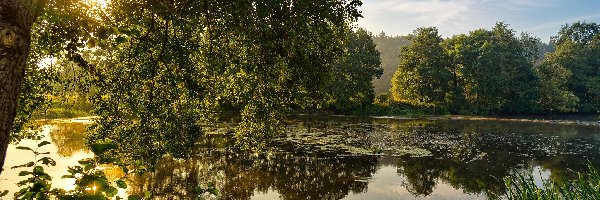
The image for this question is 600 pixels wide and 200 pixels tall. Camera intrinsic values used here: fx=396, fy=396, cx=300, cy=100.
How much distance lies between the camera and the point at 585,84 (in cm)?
8269

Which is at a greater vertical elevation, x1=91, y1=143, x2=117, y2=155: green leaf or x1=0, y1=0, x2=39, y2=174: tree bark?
x1=0, y1=0, x2=39, y2=174: tree bark

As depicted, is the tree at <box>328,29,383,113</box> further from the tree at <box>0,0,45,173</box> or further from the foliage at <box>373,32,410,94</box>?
the tree at <box>0,0,45,173</box>

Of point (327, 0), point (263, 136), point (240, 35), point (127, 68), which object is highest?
point (327, 0)

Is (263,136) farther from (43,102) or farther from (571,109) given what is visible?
(571,109)

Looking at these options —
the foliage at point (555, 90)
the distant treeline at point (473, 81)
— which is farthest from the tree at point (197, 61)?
the foliage at point (555, 90)

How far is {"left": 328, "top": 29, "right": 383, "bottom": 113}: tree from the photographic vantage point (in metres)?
64.2

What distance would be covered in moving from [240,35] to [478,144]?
97.6ft

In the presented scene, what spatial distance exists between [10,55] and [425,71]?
7471 cm

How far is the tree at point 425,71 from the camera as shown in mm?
73312

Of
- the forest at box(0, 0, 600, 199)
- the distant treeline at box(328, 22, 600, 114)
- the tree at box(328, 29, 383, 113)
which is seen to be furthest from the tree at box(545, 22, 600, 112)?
the forest at box(0, 0, 600, 199)

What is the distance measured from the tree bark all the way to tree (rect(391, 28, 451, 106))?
73025 millimetres

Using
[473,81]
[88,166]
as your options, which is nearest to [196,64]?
[88,166]

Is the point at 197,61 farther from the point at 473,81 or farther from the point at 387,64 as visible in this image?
the point at 387,64

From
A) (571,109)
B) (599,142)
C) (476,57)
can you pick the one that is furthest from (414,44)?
(599,142)
